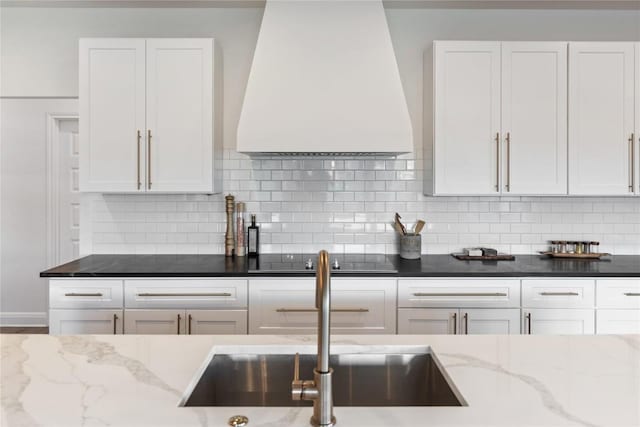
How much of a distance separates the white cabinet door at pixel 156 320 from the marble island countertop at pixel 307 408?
119 centimetres

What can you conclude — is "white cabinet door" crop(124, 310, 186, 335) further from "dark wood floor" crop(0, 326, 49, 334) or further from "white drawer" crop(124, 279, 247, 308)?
"dark wood floor" crop(0, 326, 49, 334)

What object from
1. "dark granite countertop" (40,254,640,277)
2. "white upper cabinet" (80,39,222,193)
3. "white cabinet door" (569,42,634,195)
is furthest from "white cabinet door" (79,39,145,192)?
"white cabinet door" (569,42,634,195)

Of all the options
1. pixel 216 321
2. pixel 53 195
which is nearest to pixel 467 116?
pixel 216 321

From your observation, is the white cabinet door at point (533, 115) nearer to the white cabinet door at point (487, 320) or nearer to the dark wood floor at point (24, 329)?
the white cabinet door at point (487, 320)

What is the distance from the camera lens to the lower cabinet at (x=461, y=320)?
104 inches

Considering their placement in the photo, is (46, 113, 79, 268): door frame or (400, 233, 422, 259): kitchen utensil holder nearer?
(400, 233, 422, 259): kitchen utensil holder

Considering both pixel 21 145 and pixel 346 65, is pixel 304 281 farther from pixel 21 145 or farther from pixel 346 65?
pixel 21 145

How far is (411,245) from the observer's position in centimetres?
309

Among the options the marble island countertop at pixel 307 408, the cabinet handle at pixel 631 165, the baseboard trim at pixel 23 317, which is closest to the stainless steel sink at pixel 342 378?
the marble island countertop at pixel 307 408

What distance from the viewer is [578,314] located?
263cm

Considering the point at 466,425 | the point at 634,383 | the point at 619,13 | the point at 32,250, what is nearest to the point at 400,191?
the point at 619,13

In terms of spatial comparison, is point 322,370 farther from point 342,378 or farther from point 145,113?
point 145,113

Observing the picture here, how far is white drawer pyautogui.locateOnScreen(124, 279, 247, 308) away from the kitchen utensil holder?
44.4 inches

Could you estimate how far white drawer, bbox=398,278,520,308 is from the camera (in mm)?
2625
